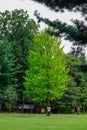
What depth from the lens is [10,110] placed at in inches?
2549

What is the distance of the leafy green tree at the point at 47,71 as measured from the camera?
58000mm

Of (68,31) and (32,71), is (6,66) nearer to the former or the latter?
(32,71)

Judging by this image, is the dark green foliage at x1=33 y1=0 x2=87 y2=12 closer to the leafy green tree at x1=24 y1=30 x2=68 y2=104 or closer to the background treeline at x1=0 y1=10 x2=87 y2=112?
the background treeline at x1=0 y1=10 x2=87 y2=112

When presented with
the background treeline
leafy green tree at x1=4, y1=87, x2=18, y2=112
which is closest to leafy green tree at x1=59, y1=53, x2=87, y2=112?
the background treeline

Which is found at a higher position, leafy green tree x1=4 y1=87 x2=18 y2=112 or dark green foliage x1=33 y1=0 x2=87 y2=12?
leafy green tree x1=4 y1=87 x2=18 y2=112

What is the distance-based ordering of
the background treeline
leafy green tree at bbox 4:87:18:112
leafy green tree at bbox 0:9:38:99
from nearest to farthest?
1. the background treeline
2. leafy green tree at bbox 4:87:18:112
3. leafy green tree at bbox 0:9:38:99

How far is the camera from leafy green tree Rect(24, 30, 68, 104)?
58000mm

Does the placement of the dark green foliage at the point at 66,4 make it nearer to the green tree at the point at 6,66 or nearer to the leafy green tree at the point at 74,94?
the green tree at the point at 6,66

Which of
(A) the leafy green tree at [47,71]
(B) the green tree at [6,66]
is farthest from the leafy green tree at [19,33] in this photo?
(A) the leafy green tree at [47,71]

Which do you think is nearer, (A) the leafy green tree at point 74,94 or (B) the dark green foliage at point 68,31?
(B) the dark green foliage at point 68,31

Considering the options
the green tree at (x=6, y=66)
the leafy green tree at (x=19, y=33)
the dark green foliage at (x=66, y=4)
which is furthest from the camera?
the leafy green tree at (x=19, y=33)

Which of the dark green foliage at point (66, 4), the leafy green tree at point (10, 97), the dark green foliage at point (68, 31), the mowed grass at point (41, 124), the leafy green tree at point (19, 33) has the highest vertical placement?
the leafy green tree at point (19, 33)

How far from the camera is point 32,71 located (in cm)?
5997

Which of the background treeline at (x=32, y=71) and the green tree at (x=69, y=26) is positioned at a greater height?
the background treeline at (x=32, y=71)
